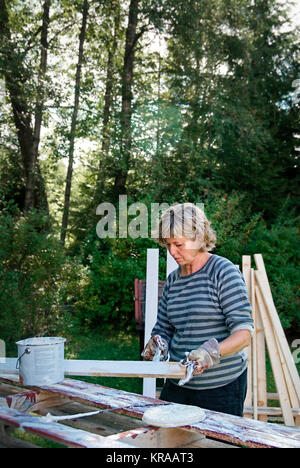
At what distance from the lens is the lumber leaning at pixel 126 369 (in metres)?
2.05

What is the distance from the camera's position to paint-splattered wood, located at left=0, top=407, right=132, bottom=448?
142cm

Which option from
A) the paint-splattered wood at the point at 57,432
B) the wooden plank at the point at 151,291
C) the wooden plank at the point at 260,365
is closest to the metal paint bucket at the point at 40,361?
the paint-splattered wood at the point at 57,432

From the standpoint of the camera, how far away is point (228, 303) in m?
2.22

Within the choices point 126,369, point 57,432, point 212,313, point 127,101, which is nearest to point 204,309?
point 212,313

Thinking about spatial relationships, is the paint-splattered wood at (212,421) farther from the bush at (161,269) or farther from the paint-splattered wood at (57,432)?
the bush at (161,269)

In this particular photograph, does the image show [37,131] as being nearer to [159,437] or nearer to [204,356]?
[204,356]

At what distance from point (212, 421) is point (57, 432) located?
555 mm

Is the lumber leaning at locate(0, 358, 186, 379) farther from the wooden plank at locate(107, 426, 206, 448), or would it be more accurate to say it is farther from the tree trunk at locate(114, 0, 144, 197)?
the tree trunk at locate(114, 0, 144, 197)

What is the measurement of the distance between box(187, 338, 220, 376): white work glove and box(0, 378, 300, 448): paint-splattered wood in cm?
21

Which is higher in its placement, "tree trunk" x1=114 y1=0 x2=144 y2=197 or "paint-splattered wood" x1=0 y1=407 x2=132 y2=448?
"tree trunk" x1=114 y1=0 x2=144 y2=197

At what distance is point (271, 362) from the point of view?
3877 millimetres

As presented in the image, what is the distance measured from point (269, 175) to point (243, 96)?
183 cm

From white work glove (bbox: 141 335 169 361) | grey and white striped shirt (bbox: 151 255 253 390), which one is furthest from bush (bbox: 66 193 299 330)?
grey and white striped shirt (bbox: 151 255 253 390)

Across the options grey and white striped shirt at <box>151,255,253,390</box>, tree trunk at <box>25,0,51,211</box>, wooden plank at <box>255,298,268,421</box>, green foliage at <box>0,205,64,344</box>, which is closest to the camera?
grey and white striped shirt at <box>151,255,253,390</box>
